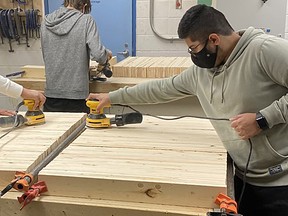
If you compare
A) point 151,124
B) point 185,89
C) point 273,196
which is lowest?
point 273,196

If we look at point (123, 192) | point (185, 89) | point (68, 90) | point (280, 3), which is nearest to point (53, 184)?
point (123, 192)

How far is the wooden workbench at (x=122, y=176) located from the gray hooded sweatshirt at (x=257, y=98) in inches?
5.2

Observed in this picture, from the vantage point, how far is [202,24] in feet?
5.05

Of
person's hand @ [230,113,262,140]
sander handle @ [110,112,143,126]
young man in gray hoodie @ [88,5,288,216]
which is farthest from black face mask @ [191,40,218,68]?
sander handle @ [110,112,143,126]

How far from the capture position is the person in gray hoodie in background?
2.74 metres

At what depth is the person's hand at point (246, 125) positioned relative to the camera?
141cm

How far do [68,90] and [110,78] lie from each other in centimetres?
36

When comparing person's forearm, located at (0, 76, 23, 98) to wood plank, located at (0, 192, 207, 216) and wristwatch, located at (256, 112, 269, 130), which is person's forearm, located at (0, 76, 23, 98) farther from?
wristwatch, located at (256, 112, 269, 130)

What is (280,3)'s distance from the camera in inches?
145

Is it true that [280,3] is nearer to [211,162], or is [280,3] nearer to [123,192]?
[211,162]

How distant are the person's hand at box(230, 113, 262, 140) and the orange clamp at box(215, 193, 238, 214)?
36 cm

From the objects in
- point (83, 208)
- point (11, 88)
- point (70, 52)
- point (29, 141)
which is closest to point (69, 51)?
point (70, 52)

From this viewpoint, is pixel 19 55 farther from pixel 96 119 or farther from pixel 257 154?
pixel 257 154

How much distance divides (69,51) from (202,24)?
4.92 ft
